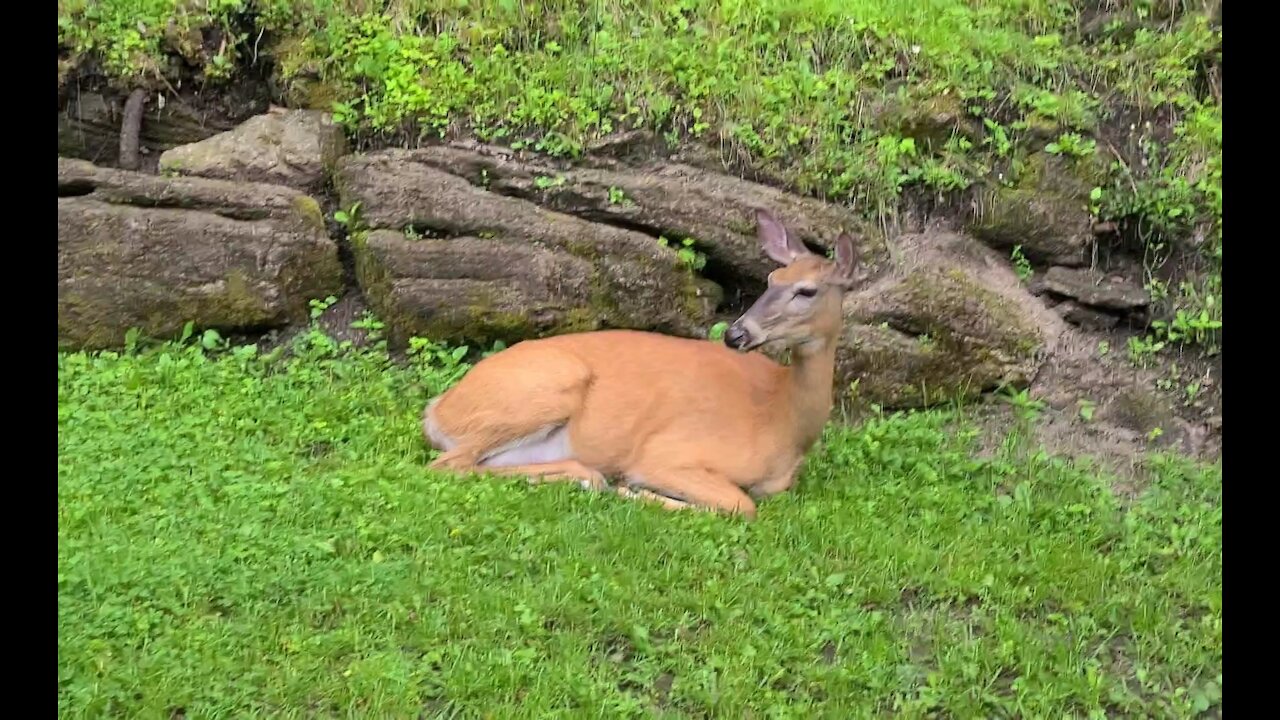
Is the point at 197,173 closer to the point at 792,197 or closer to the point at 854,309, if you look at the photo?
the point at 792,197

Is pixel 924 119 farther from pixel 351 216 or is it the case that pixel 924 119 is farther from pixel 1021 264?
pixel 351 216

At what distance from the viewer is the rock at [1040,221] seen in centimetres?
746

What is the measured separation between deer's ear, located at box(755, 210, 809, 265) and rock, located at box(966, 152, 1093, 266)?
231 centimetres

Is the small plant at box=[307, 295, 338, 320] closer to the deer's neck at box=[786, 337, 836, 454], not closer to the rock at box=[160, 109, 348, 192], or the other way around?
the rock at box=[160, 109, 348, 192]

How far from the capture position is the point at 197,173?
23.9 feet

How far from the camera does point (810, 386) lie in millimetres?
5586

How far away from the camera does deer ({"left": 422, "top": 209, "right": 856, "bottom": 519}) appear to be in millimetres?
5441

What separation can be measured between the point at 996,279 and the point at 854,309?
1.17 m

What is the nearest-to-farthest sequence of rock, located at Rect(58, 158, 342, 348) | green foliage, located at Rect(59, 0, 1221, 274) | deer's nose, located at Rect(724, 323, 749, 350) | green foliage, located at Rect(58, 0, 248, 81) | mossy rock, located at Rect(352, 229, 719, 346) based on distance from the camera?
deer's nose, located at Rect(724, 323, 749, 350)
rock, located at Rect(58, 158, 342, 348)
mossy rock, located at Rect(352, 229, 719, 346)
green foliage, located at Rect(59, 0, 1221, 274)
green foliage, located at Rect(58, 0, 248, 81)

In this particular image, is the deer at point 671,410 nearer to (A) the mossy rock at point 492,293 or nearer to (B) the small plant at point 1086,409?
(A) the mossy rock at point 492,293

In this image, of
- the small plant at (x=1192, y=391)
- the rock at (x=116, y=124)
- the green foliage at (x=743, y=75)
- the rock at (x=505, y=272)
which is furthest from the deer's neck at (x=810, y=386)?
the rock at (x=116, y=124)

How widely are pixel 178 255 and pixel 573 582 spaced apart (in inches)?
149

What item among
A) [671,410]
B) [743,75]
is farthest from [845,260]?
[743,75]

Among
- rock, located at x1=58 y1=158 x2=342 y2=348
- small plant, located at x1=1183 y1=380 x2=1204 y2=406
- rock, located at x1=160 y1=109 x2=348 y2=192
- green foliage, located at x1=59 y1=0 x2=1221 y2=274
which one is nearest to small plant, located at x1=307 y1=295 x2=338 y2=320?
rock, located at x1=58 y1=158 x2=342 y2=348
